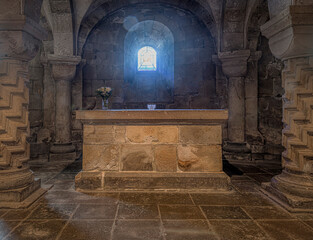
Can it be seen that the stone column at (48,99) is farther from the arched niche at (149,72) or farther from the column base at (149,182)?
the column base at (149,182)

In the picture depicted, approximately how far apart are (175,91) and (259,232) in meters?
4.62

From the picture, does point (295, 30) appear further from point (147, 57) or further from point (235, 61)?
point (147, 57)

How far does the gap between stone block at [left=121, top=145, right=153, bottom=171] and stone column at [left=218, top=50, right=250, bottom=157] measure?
2.96 meters

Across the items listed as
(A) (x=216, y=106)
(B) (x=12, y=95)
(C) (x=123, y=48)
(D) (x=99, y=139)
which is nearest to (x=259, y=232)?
(D) (x=99, y=139)

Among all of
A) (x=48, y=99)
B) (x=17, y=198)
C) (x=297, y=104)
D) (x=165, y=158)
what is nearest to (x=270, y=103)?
(x=297, y=104)

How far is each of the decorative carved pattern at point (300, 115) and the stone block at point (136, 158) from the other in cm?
176

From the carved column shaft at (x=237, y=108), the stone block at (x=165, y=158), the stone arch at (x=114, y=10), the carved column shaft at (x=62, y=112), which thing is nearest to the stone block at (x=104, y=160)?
the stone block at (x=165, y=158)

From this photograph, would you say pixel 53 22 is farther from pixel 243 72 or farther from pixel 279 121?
pixel 279 121

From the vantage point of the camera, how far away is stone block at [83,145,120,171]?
306 cm

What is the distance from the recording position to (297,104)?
103 inches

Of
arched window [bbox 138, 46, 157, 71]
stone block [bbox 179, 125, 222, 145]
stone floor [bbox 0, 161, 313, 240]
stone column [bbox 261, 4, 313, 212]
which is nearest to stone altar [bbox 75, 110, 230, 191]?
stone block [bbox 179, 125, 222, 145]

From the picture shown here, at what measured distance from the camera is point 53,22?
17.3 feet

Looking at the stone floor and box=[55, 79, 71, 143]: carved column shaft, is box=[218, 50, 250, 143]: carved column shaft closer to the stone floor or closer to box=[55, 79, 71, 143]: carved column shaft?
the stone floor

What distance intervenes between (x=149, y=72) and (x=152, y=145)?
4012 millimetres
